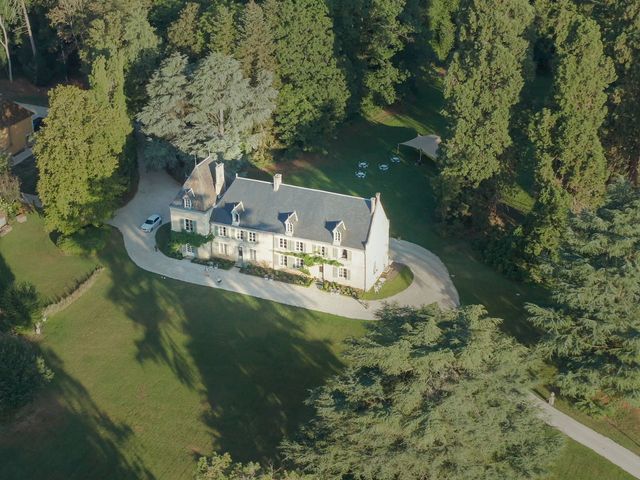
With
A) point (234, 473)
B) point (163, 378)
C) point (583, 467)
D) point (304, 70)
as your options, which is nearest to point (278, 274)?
point (163, 378)

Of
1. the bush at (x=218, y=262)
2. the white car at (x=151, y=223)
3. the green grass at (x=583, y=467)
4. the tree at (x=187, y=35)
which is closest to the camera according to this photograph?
the green grass at (x=583, y=467)

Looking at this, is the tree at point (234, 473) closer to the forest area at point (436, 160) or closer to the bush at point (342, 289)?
the forest area at point (436, 160)

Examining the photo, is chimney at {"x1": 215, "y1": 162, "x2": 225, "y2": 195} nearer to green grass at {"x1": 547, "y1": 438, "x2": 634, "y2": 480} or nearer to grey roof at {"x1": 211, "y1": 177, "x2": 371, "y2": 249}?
grey roof at {"x1": 211, "y1": 177, "x2": 371, "y2": 249}

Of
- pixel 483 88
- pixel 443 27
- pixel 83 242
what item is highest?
pixel 483 88

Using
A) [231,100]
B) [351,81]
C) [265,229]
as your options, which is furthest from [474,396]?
[351,81]

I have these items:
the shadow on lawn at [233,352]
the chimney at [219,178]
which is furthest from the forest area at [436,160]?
the chimney at [219,178]

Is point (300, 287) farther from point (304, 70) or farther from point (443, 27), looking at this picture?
point (443, 27)
